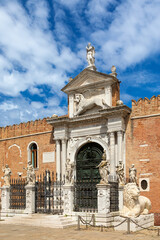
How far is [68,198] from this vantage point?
14.5 m

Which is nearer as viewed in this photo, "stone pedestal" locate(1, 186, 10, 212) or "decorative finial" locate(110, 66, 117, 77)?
"stone pedestal" locate(1, 186, 10, 212)

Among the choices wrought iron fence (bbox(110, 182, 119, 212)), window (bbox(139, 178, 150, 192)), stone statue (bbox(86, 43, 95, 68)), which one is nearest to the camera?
wrought iron fence (bbox(110, 182, 119, 212))

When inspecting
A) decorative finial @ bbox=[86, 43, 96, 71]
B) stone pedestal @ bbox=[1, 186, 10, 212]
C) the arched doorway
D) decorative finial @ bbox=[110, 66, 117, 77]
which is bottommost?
stone pedestal @ bbox=[1, 186, 10, 212]

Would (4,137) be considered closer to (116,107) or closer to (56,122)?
(56,122)

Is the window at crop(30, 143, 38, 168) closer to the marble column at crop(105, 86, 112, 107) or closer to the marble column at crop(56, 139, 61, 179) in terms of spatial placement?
the marble column at crop(56, 139, 61, 179)

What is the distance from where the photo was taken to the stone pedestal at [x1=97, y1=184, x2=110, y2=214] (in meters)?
13.1

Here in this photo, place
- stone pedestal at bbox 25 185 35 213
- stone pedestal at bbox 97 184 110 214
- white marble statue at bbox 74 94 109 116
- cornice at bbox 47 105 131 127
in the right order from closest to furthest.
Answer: stone pedestal at bbox 97 184 110 214 → stone pedestal at bbox 25 185 35 213 → cornice at bbox 47 105 131 127 → white marble statue at bbox 74 94 109 116

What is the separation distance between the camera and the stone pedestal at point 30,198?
50.2 feet

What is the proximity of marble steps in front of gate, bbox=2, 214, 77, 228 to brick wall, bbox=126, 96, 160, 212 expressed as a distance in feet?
15.5

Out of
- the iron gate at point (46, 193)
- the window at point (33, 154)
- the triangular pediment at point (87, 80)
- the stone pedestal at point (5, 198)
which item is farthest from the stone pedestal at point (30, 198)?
the triangular pediment at point (87, 80)

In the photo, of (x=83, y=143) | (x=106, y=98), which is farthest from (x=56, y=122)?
(x=106, y=98)

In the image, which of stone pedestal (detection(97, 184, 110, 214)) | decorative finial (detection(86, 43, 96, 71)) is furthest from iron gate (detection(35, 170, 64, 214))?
decorative finial (detection(86, 43, 96, 71))

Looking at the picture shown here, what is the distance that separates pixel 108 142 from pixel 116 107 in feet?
6.95

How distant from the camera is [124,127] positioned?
57.8 ft
